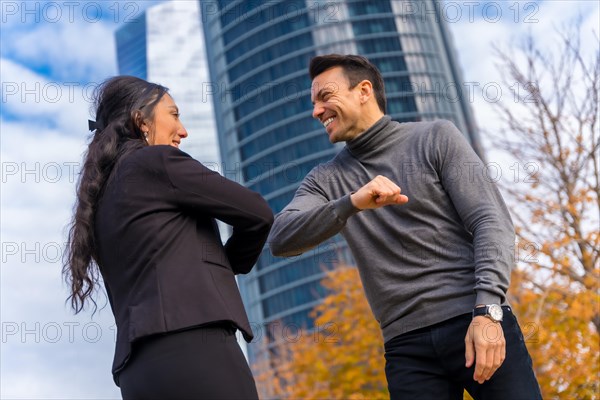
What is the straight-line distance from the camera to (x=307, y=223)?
9.43ft

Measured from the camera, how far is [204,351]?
227 centimetres

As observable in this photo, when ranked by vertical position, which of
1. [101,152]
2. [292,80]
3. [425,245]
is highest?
[292,80]

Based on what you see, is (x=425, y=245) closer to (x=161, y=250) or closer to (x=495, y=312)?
(x=495, y=312)

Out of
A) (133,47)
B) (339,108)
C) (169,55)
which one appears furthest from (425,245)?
(133,47)

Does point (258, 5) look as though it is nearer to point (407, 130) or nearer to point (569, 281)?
point (569, 281)

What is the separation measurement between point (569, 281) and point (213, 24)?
81.9 meters

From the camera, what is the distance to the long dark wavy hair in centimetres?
256

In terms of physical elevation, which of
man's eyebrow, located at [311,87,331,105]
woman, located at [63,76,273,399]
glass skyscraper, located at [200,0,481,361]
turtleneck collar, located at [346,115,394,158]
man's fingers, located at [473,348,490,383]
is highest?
glass skyscraper, located at [200,0,481,361]

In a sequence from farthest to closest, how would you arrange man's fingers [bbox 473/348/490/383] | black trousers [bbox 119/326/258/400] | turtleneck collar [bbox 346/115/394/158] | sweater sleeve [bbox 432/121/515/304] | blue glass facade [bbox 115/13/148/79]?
blue glass facade [bbox 115/13/148/79] < turtleneck collar [bbox 346/115/394/158] < sweater sleeve [bbox 432/121/515/304] < man's fingers [bbox 473/348/490/383] < black trousers [bbox 119/326/258/400]

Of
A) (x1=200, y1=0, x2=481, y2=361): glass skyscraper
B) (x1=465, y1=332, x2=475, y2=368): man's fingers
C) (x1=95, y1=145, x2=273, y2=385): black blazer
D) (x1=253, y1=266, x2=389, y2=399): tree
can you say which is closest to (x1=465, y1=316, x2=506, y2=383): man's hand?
(x1=465, y1=332, x2=475, y2=368): man's fingers

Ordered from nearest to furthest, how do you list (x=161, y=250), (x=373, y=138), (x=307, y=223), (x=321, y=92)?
(x=161, y=250)
(x=307, y=223)
(x=373, y=138)
(x=321, y=92)

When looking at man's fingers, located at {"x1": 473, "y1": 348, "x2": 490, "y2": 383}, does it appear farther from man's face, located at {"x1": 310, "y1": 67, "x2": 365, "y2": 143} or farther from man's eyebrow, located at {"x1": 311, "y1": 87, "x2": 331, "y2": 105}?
man's eyebrow, located at {"x1": 311, "y1": 87, "x2": 331, "y2": 105}

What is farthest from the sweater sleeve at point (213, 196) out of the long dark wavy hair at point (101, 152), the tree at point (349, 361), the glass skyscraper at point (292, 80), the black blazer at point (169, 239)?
the glass skyscraper at point (292, 80)

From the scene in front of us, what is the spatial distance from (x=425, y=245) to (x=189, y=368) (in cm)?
108
